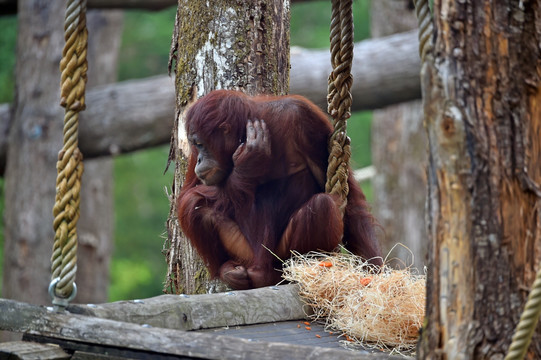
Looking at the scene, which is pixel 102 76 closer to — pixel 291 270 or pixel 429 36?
pixel 291 270

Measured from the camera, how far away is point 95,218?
998 cm

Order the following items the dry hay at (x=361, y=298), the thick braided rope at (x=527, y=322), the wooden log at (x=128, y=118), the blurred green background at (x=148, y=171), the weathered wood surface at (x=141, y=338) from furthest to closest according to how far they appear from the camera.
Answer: the blurred green background at (x=148, y=171) < the wooden log at (x=128, y=118) < the dry hay at (x=361, y=298) < the weathered wood surface at (x=141, y=338) < the thick braided rope at (x=527, y=322)

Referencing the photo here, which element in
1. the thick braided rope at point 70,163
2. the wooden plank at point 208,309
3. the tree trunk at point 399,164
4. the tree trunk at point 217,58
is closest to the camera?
the thick braided rope at point 70,163

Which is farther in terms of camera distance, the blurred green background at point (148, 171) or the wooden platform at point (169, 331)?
the blurred green background at point (148, 171)

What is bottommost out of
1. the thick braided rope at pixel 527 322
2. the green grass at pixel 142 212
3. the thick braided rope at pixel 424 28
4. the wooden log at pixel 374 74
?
the green grass at pixel 142 212

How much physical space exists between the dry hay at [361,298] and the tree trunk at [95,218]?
21.4 feet

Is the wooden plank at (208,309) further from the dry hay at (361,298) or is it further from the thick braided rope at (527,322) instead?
the thick braided rope at (527,322)

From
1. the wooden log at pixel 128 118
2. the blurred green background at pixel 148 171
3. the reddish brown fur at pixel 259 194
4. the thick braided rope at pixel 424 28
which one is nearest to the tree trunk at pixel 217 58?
the reddish brown fur at pixel 259 194

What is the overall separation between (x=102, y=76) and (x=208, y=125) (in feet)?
24.2

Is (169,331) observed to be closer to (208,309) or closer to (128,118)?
(208,309)

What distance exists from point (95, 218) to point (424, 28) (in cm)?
841

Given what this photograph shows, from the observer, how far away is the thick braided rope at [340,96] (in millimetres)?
3867

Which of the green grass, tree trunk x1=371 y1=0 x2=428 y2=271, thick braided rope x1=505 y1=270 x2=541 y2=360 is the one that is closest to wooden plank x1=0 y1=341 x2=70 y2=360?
thick braided rope x1=505 y1=270 x2=541 y2=360

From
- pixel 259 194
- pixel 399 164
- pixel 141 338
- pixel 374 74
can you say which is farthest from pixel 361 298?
pixel 399 164
